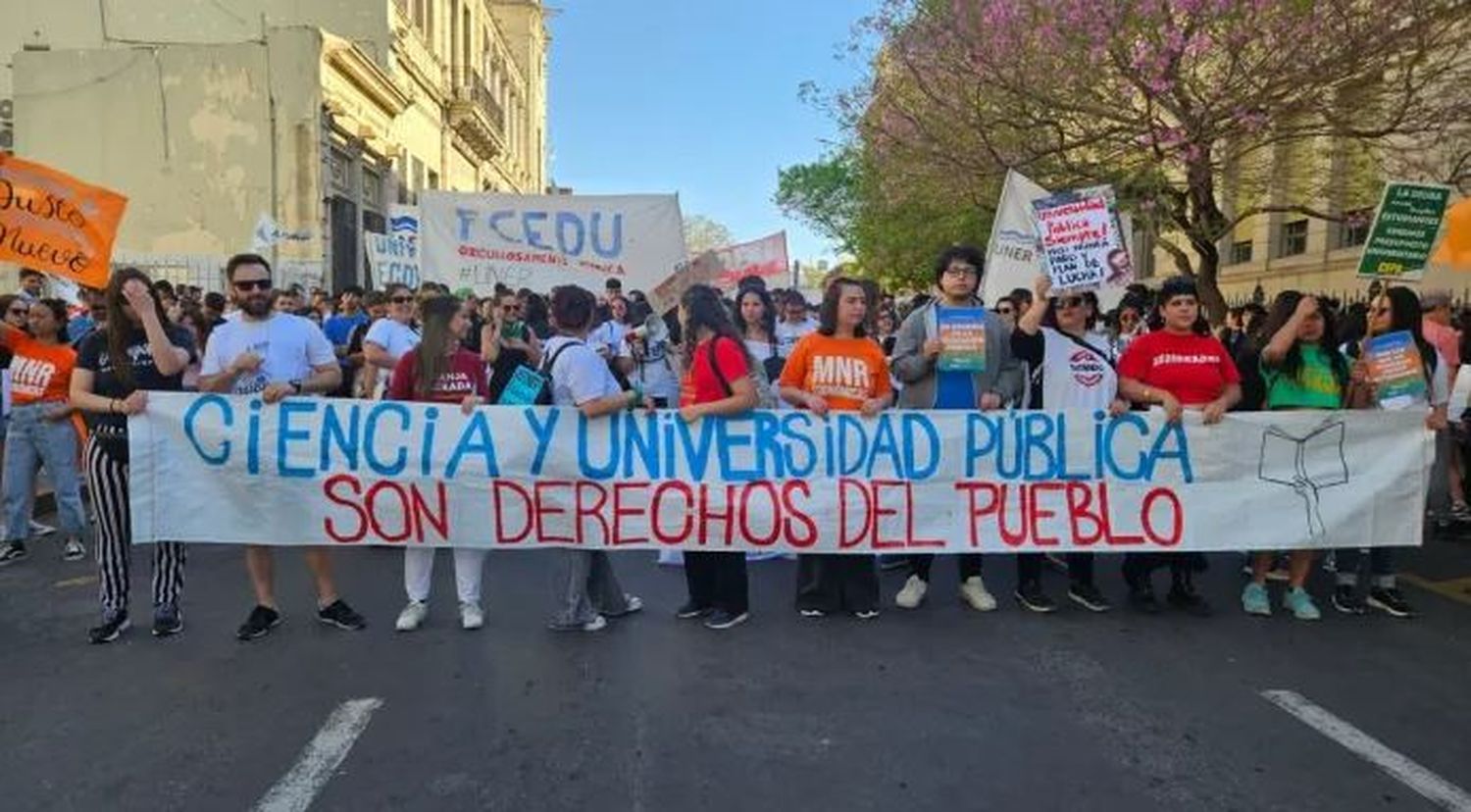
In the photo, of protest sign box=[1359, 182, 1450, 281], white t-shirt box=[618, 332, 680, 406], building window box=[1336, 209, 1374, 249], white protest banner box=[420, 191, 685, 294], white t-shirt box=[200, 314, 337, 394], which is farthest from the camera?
building window box=[1336, 209, 1374, 249]

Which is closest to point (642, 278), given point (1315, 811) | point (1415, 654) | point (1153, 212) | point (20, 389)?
point (1153, 212)

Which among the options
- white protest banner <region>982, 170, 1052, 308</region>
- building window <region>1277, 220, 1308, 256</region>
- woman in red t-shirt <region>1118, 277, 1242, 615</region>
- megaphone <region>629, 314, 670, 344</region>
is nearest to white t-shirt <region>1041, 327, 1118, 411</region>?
woman in red t-shirt <region>1118, 277, 1242, 615</region>

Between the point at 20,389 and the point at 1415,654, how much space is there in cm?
789

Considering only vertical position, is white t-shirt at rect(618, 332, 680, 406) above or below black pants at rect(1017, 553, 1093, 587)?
above

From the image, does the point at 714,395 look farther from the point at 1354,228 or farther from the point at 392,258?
the point at 1354,228

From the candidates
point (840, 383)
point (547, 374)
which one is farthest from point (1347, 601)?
point (547, 374)

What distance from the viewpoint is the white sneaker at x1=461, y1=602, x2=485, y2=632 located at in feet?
17.7

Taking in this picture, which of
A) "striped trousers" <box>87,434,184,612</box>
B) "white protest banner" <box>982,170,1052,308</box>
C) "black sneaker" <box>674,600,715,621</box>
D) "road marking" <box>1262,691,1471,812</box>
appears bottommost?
"road marking" <box>1262,691,1471,812</box>

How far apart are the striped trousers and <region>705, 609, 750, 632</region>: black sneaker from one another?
8.58 feet

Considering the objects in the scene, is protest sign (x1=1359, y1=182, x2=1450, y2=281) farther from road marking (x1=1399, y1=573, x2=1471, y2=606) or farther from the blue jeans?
the blue jeans

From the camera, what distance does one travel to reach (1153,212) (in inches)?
558

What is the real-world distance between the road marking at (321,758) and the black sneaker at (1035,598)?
324 cm

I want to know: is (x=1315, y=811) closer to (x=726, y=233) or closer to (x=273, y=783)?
(x=273, y=783)

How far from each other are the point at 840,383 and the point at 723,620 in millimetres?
1314
